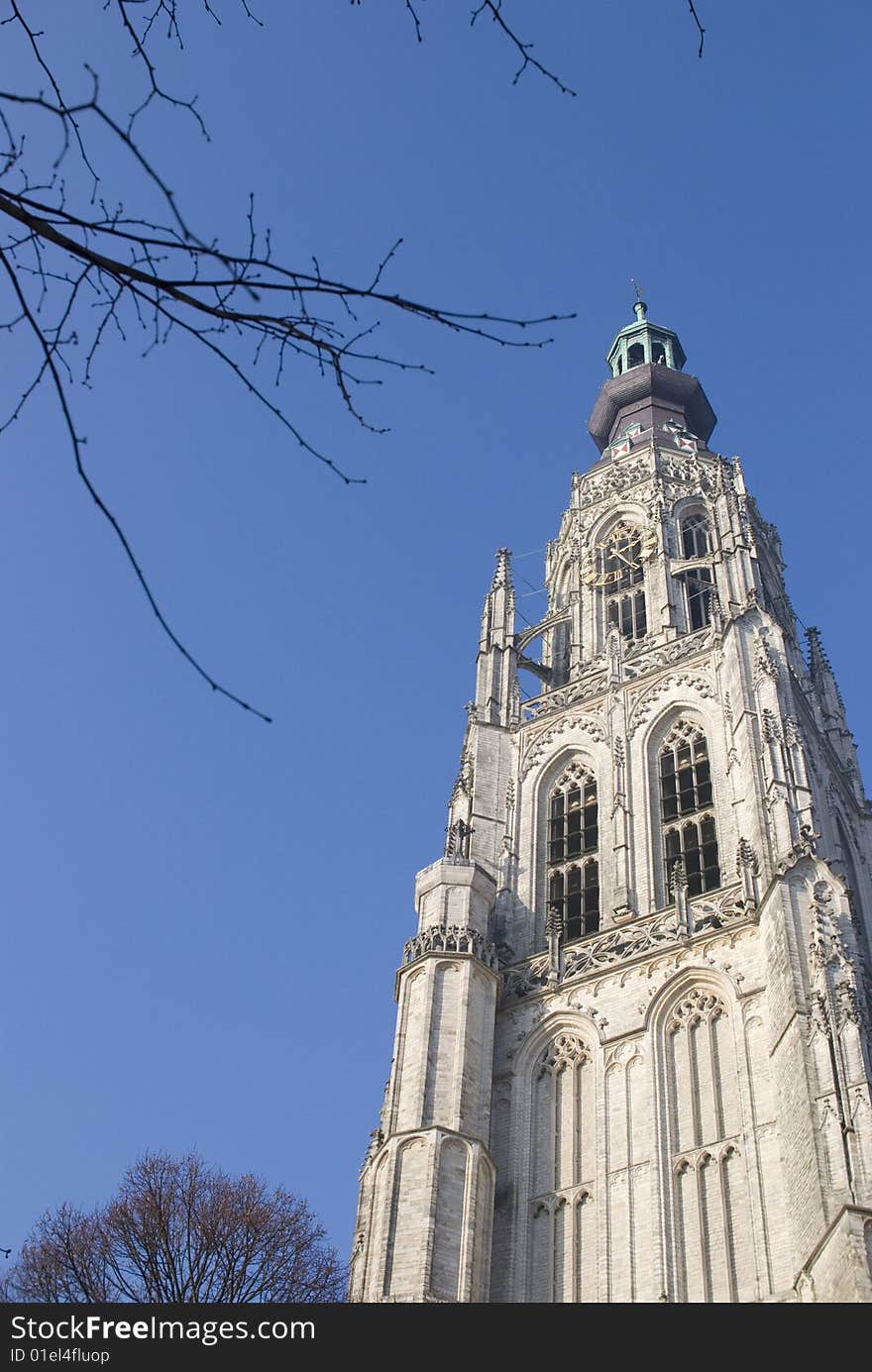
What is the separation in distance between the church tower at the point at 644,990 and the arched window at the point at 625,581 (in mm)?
426

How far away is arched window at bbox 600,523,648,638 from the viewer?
139 ft

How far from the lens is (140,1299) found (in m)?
23.3

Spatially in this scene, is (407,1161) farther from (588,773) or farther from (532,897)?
(588,773)

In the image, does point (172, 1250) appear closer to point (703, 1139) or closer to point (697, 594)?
point (703, 1139)

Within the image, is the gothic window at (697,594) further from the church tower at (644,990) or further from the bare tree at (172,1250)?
the bare tree at (172,1250)

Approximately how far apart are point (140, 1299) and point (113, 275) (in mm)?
21096

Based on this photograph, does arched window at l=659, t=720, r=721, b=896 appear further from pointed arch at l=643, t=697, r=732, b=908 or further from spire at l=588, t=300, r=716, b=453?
spire at l=588, t=300, r=716, b=453

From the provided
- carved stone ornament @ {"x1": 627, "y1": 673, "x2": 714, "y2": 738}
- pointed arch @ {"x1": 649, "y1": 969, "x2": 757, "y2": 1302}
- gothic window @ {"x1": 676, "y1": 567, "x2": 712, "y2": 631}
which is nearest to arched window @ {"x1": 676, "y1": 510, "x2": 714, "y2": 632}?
gothic window @ {"x1": 676, "y1": 567, "x2": 712, "y2": 631}

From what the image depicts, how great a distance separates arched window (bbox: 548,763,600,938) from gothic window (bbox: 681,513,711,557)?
37.1 feet

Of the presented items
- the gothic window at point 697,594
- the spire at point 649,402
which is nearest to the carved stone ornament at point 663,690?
the gothic window at point 697,594
